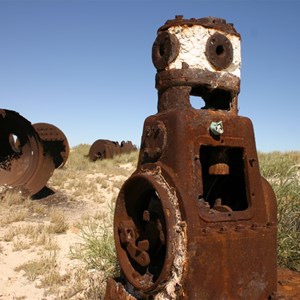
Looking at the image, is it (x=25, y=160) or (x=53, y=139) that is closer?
(x=25, y=160)

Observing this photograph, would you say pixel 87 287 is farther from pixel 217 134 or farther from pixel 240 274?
pixel 217 134

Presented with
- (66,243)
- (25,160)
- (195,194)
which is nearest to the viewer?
(195,194)

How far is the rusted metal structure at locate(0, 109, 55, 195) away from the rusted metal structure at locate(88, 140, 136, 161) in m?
8.81

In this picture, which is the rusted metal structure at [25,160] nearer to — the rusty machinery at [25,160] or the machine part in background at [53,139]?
the rusty machinery at [25,160]

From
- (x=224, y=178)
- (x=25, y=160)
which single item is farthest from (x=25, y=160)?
(x=224, y=178)

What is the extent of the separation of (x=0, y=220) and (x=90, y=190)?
12.4 feet

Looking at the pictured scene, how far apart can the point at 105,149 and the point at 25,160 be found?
9105 millimetres

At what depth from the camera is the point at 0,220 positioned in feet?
22.3

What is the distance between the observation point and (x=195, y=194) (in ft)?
8.02

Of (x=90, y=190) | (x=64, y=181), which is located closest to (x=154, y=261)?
(x=90, y=190)

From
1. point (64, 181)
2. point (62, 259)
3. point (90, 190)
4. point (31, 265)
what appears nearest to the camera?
point (31, 265)

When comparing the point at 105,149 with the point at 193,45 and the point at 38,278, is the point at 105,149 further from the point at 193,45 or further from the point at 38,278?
the point at 193,45

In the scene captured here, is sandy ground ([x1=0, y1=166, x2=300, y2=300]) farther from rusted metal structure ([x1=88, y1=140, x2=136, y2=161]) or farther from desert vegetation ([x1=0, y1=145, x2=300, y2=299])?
rusted metal structure ([x1=88, y1=140, x2=136, y2=161])

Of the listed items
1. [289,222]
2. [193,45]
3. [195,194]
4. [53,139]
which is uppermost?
[53,139]
